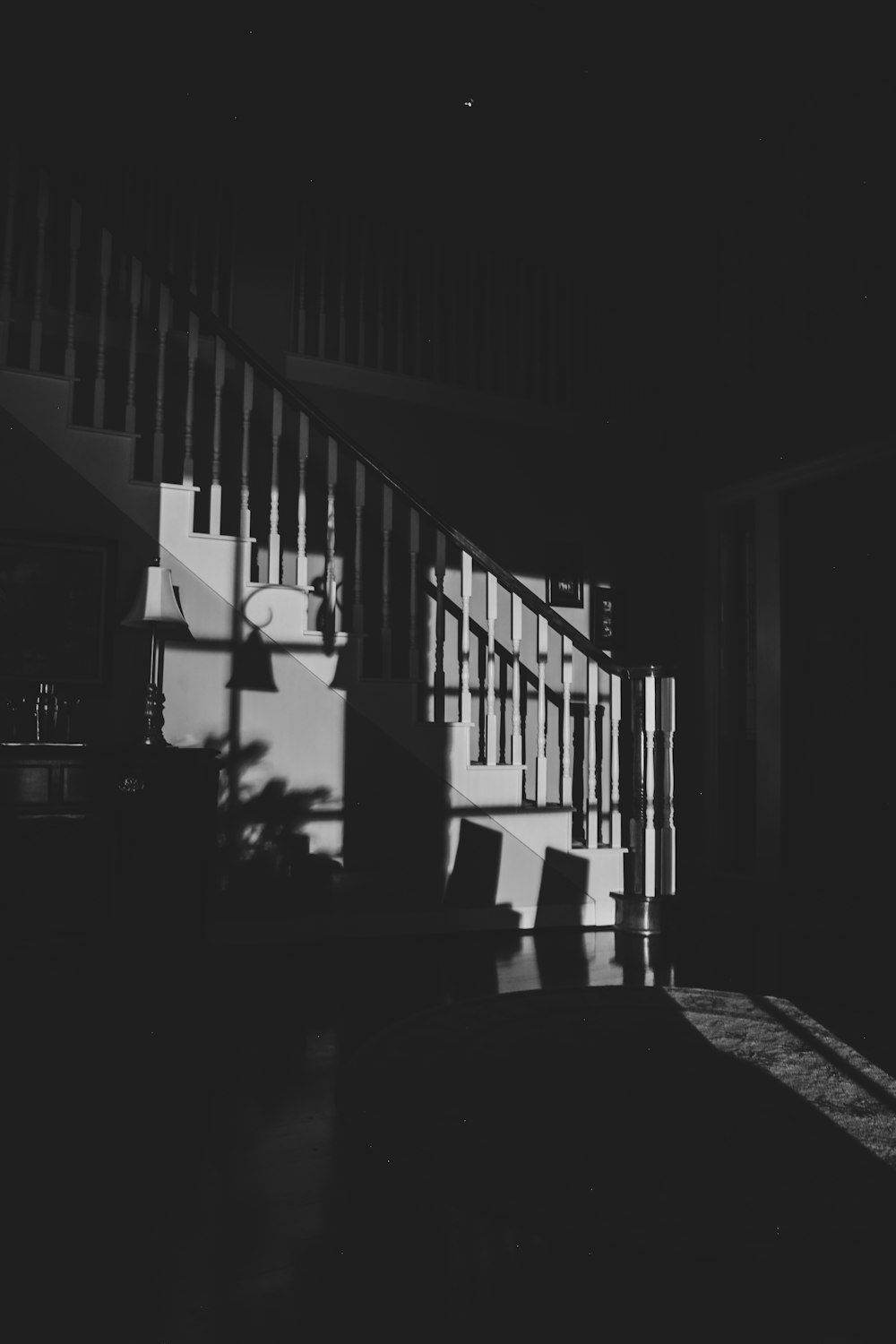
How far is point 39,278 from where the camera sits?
3.86 m

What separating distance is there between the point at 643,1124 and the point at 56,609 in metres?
2.85

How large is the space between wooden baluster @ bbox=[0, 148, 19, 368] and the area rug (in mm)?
2928

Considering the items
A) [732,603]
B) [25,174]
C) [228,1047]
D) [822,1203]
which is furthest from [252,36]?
[822,1203]

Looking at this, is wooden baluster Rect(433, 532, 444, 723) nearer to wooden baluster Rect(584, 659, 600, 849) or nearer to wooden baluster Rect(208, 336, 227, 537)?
wooden baluster Rect(584, 659, 600, 849)

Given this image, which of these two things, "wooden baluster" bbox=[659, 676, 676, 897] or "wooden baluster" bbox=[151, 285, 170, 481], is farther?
"wooden baluster" bbox=[659, 676, 676, 897]

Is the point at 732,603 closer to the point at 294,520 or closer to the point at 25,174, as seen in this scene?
the point at 294,520

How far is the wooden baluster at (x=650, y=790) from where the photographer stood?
13.5ft

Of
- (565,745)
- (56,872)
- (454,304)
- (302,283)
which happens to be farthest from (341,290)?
(56,872)

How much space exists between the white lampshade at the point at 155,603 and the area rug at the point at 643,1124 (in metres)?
1.72

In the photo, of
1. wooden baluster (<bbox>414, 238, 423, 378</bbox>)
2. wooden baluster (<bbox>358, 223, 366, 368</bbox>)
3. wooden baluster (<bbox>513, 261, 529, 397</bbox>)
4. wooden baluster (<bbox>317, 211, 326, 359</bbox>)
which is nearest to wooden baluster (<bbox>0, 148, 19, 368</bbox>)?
wooden baluster (<bbox>317, 211, 326, 359</bbox>)

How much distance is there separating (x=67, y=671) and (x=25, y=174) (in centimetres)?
226

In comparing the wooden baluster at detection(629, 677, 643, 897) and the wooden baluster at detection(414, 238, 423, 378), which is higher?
the wooden baluster at detection(414, 238, 423, 378)

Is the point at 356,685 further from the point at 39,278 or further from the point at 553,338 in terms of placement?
the point at 553,338

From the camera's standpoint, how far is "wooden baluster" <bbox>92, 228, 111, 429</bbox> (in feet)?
12.7
